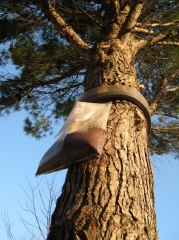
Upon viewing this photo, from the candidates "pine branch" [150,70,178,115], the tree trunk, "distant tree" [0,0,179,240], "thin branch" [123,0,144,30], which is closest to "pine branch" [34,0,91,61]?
"distant tree" [0,0,179,240]

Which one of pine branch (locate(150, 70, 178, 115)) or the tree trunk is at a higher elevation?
pine branch (locate(150, 70, 178, 115))

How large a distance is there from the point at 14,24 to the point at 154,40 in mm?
1571

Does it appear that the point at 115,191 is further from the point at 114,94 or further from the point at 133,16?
the point at 133,16

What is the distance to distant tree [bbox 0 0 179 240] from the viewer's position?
1492mm

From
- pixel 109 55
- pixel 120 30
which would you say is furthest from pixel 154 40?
pixel 109 55

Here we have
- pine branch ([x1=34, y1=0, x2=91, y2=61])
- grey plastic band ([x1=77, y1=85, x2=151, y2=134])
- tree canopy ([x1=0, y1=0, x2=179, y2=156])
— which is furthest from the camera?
tree canopy ([x1=0, y1=0, x2=179, y2=156])

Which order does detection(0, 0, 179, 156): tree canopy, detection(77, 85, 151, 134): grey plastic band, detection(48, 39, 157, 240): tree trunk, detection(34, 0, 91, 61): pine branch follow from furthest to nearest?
detection(0, 0, 179, 156): tree canopy < detection(34, 0, 91, 61): pine branch < detection(77, 85, 151, 134): grey plastic band < detection(48, 39, 157, 240): tree trunk

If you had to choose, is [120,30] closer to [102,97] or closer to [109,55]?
[109,55]

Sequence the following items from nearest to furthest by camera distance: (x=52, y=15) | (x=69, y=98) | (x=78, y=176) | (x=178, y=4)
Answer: (x=78, y=176) < (x=52, y=15) < (x=178, y=4) < (x=69, y=98)

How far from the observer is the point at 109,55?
2455mm

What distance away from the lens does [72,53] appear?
163 inches

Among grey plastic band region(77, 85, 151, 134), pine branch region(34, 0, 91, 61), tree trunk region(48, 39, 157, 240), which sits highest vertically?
pine branch region(34, 0, 91, 61)

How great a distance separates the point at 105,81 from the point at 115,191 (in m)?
Result: 0.90

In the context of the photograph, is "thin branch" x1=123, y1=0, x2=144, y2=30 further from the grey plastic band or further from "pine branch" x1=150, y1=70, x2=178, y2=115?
"pine branch" x1=150, y1=70, x2=178, y2=115
